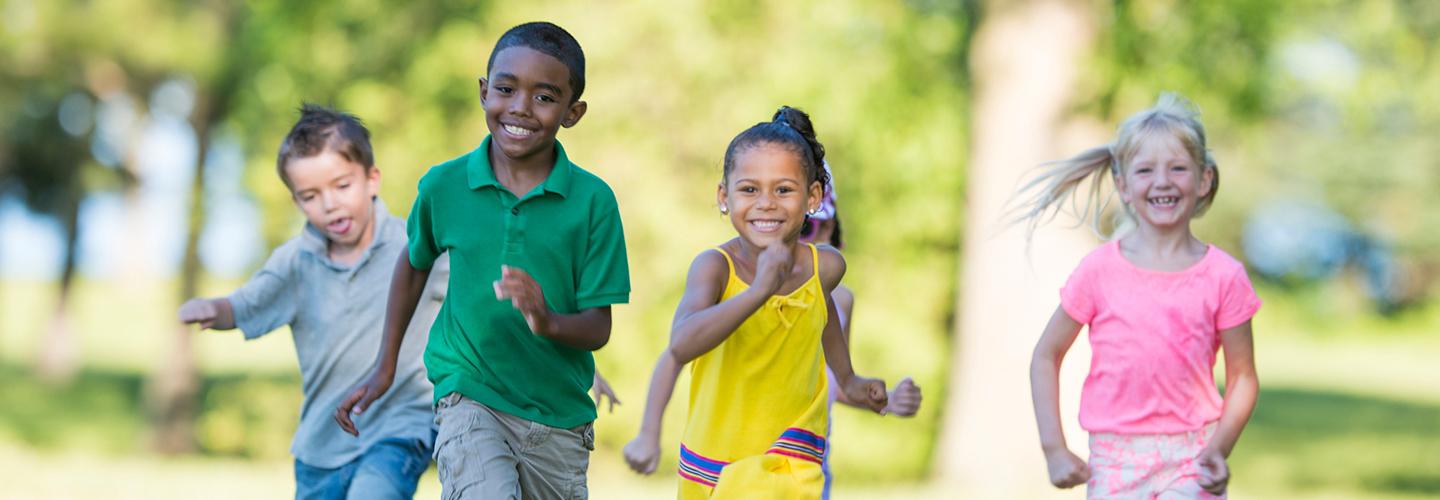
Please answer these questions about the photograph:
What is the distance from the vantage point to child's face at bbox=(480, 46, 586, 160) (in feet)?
15.6

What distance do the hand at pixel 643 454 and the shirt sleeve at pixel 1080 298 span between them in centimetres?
133

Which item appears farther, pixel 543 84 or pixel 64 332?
pixel 64 332

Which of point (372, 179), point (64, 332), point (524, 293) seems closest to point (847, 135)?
point (372, 179)

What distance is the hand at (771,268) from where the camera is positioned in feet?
14.3

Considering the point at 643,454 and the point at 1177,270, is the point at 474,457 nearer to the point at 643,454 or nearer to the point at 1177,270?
the point at 643,454

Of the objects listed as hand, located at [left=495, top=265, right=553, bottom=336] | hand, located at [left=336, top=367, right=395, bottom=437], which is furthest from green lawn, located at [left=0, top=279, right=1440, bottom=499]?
hand, located at [left=495, top=265, right=553, bottom=336]

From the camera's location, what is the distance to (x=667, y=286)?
17047 millimetres

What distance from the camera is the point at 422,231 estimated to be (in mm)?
4957

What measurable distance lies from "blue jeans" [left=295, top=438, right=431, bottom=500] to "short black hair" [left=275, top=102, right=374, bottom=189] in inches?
41.1

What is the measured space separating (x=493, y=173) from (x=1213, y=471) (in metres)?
2.26

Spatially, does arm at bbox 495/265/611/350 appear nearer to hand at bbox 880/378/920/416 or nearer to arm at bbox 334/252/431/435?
arm at bbox 334/252/431/435

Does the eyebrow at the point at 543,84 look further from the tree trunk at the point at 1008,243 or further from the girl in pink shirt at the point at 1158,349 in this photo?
the tree trunk at the point at 1008,243

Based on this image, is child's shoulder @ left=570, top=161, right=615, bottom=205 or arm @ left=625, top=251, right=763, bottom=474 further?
child's shoulder @ left=570, top=161, right=615, bottom=205

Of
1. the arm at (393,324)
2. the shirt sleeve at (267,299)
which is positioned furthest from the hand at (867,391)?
the shirt sleeve at (267,299)
